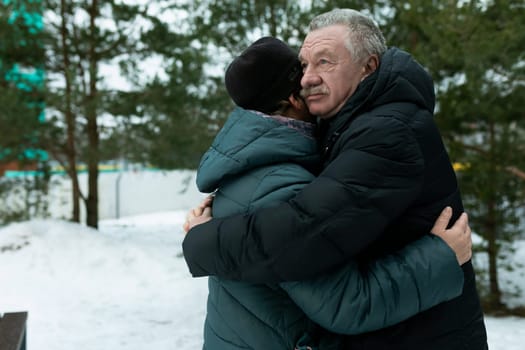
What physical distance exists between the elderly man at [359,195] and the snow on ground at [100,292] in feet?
12.9

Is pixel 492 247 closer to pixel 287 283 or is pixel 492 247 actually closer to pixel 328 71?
pixel 328 71

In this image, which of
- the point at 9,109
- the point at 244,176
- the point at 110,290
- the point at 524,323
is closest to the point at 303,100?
the point at 244,176

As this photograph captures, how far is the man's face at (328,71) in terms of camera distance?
1.35 m

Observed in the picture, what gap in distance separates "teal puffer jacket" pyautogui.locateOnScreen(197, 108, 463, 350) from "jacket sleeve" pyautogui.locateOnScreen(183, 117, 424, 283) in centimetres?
6

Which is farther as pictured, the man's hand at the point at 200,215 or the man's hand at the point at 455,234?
the man's hand at the point at 200,215

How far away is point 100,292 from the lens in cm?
692

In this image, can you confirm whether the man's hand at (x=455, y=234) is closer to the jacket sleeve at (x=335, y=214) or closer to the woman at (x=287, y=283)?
the woman at (x=287, y=283)

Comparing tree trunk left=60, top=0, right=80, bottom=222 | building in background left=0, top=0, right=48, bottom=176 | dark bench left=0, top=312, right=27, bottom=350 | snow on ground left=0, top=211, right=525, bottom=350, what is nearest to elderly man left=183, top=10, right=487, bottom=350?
dark bench left=0, top=312, right=27, bottom=350

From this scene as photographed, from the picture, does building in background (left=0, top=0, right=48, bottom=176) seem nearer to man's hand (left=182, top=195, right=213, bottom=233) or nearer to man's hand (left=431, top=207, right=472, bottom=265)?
man's hand (left=182, top=195, right=213, bottom=233)

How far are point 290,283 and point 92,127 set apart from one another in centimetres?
908

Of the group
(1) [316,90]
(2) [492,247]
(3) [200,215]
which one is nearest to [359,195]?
(1) [316,90]

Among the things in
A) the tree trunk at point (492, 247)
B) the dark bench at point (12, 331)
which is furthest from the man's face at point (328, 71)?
the tree trunk at point (492, 247)

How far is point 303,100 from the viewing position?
1432 mm

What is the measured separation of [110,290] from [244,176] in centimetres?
624
